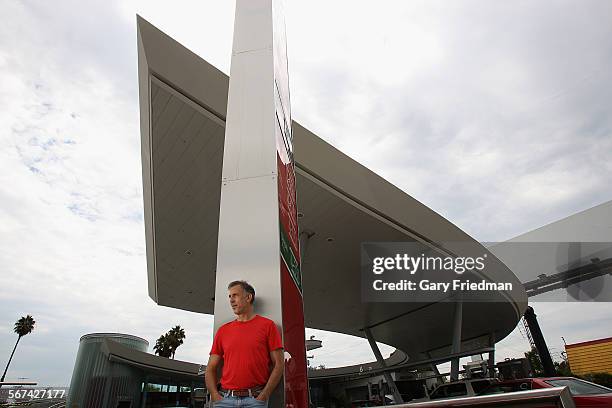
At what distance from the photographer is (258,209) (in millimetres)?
2396

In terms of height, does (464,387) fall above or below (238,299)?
below

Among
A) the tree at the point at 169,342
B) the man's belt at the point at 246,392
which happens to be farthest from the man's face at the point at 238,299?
the tree at the point at 169,342

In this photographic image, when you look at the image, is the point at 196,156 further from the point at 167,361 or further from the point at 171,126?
the point at 167,361

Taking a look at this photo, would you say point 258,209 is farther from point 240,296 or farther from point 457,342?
point 457,342

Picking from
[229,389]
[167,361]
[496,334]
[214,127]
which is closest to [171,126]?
[214,127]

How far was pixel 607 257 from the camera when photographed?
27.6 m

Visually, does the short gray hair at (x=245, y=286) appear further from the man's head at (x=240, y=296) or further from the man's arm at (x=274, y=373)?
the man's arm at (x=274, y=373)

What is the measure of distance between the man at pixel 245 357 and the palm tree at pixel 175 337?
2138 inches

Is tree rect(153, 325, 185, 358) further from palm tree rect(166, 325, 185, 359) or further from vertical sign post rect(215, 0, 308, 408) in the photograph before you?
vertical sign post rect(215, 0, 308, 408)

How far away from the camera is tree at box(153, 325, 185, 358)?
50.3m

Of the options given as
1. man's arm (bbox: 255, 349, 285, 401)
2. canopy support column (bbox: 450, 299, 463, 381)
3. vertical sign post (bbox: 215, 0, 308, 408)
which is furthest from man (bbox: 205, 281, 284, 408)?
canopy support column (bbox: 450, 299, 463, 381)

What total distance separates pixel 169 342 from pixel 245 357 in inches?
2150

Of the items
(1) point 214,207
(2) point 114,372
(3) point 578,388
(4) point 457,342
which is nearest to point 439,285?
(4) point 457,342

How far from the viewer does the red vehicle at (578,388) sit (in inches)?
180
